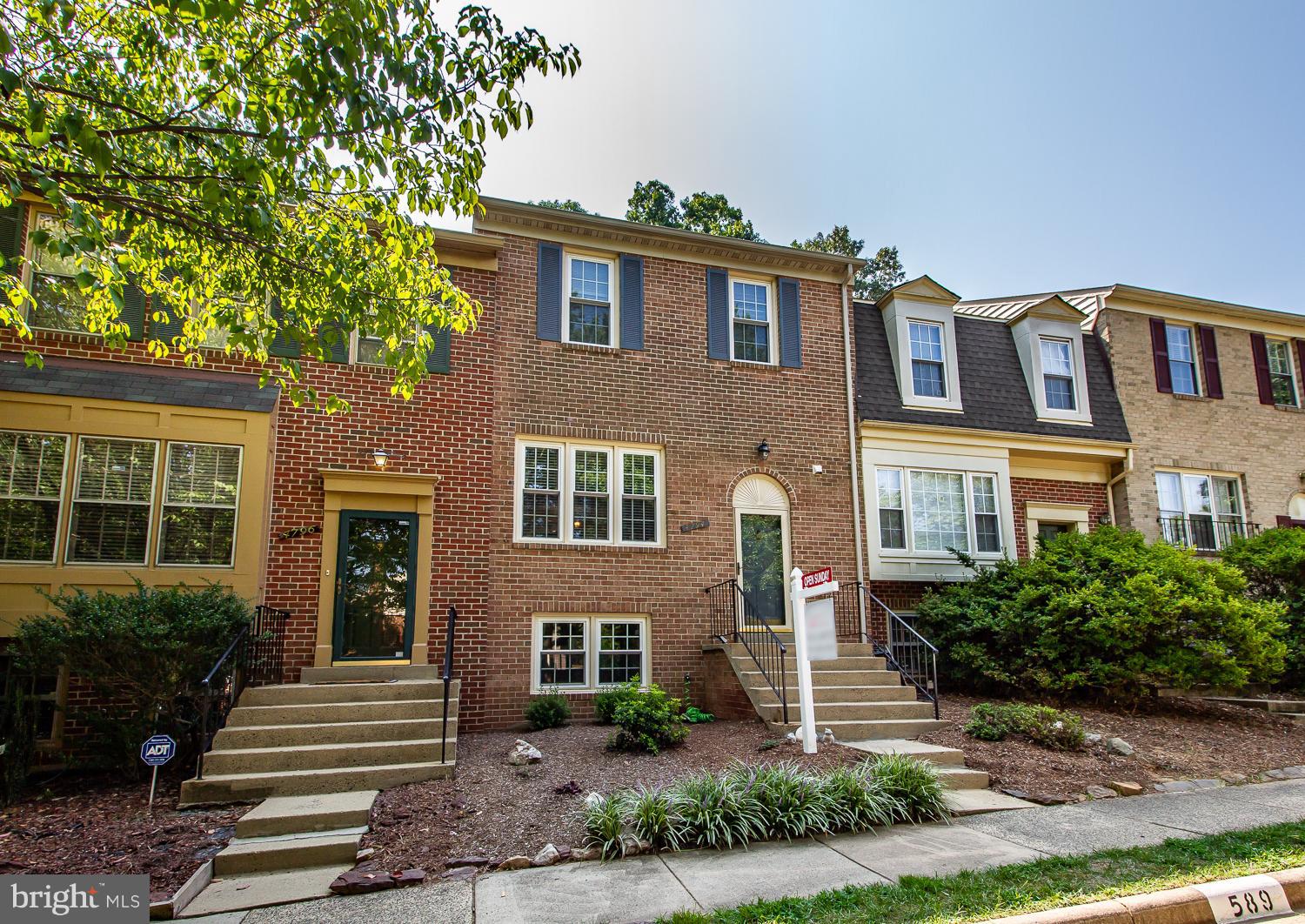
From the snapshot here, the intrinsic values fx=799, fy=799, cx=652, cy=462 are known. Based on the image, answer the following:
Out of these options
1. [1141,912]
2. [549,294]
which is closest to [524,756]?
[1141,912]

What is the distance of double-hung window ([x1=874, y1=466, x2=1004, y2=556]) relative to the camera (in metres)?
13.7

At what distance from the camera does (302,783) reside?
743cm

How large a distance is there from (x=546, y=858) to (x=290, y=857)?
6.29 ft

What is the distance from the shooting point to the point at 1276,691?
12.6 m

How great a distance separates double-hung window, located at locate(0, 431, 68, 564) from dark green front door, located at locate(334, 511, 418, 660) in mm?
3155

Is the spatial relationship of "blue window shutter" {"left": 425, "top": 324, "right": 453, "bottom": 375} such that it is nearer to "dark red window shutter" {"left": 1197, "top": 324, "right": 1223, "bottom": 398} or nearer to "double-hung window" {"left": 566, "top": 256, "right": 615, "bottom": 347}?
"double-hung window" {"left": 566, "top": 256, "right": 615, "bottom": 347}

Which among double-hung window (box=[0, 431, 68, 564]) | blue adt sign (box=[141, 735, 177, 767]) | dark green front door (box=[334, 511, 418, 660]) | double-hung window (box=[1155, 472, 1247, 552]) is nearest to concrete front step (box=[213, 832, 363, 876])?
blue adt sign (box=[141, 735, 177, 767])

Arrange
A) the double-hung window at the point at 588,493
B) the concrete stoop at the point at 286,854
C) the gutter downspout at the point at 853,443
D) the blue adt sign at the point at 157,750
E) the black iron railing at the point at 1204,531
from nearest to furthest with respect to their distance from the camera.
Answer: the concrete stoop at the point at 286,854, the blue adt sign at the point at 157,750, the double-hung window at the point at 588,493, the gutter downspout at the point at 853,443, the black iron railing at the point at 1204,531

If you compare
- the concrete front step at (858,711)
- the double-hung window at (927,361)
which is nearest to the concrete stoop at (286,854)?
the concrete front step at (858,711)

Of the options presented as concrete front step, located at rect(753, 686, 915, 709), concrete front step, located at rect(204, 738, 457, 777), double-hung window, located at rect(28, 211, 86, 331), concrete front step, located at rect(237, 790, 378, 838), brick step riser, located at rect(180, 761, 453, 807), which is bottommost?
concrete front step, located at rect(237, 790, 378, 838)

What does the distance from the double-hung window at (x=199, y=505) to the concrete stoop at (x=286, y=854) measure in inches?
148

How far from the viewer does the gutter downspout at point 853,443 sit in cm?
1276

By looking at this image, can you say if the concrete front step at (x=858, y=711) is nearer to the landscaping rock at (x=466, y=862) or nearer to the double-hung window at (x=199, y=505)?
the landscaping rock at (x=466, y=862)

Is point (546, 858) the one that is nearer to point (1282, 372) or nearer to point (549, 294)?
point (549, 294)
